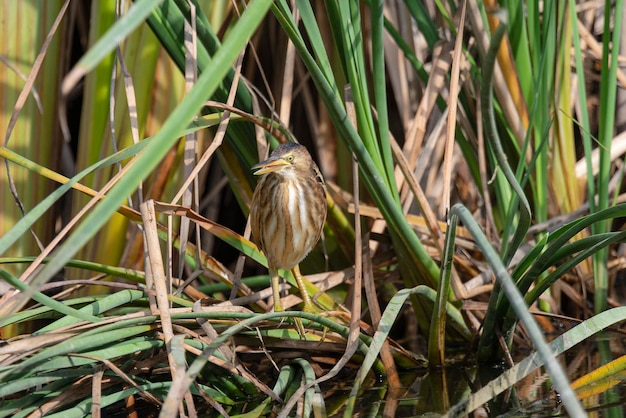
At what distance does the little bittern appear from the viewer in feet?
7.73

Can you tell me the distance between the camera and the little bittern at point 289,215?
236cm

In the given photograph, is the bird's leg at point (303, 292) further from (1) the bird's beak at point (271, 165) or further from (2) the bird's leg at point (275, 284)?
(1) the bird's beak at point (271, 165)

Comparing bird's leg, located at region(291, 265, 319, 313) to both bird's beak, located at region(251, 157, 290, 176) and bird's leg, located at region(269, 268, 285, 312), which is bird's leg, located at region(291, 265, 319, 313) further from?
bird's beak, located at region(251, 157, 290, 176)

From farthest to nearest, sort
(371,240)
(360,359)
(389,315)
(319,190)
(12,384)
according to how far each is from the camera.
Answer: (371,240) < (319,190) < (360,359) < (389,315) < (12,384)

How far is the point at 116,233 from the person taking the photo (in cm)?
246

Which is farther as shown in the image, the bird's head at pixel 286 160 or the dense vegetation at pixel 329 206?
the bird's head at pixel 286 160

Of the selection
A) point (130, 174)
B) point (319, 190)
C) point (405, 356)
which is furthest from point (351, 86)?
point (130, 174)

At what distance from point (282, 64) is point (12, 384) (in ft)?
4.87

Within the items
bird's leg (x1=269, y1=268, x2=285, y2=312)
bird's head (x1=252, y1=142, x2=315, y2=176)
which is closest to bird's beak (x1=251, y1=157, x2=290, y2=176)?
bird's head (x1=252, y1=142, x2=315, y2=176)

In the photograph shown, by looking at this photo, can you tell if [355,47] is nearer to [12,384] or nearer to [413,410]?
[413,410]

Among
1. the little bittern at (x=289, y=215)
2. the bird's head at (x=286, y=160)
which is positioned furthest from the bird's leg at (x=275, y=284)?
the bird's head at (x=286, y=160)

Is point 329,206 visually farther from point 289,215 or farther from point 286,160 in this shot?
point 286,160

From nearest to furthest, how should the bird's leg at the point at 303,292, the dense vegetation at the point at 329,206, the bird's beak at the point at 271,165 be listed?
the dense vegetation at the point at 329,206 → the bird's beak at the point at 271,165 → the bird's leg at the point at 303,292

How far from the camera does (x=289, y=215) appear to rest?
2.40m
